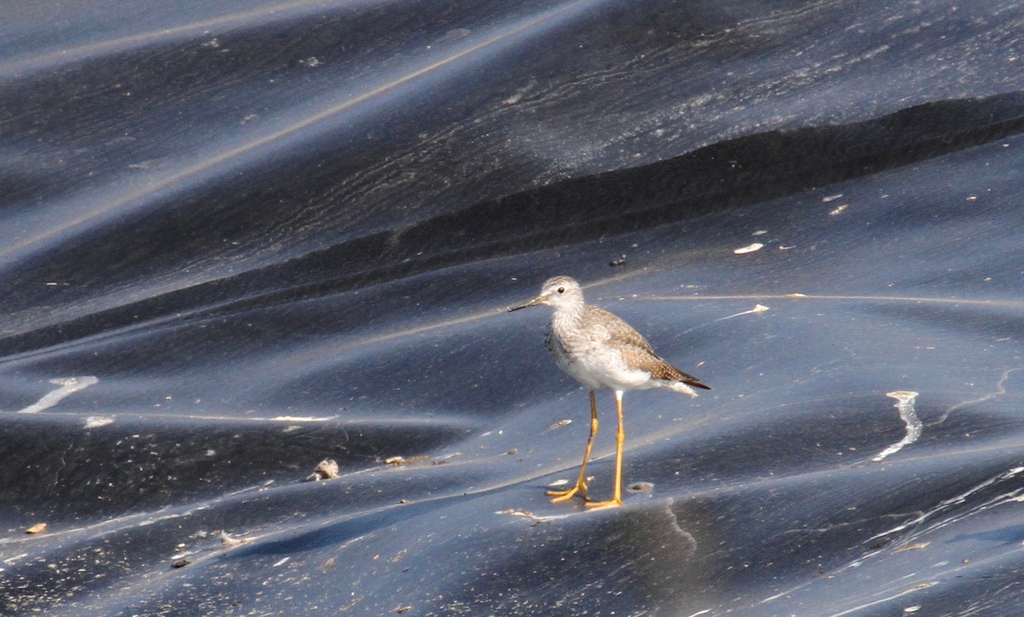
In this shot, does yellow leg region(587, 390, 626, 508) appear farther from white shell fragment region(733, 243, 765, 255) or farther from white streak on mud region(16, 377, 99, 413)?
white streak on mud region(16, 377, 99, 413)

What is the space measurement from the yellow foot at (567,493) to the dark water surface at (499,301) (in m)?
0.06

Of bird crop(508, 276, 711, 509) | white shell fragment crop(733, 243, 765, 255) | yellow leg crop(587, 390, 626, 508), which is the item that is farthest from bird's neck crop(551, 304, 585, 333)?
white shell fragment crop(733, 243, 765, 255)

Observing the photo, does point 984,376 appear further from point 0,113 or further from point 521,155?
point 0,113

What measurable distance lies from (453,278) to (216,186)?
5.82 ft

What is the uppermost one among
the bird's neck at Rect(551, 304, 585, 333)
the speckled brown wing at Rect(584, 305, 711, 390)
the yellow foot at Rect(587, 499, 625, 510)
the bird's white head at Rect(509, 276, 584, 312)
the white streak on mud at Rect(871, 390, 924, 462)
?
the bird's white head at Rect(509, 276, 584, 312)

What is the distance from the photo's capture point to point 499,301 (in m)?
7.75

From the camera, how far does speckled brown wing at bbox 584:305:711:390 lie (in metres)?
5.68

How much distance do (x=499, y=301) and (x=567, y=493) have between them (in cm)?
261

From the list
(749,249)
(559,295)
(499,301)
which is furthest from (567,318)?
(749,249)

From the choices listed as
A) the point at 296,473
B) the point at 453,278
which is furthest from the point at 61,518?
the point at 453,278

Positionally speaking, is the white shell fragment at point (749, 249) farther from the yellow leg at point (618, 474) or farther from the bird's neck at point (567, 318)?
the yellow leg at point (618, 474)

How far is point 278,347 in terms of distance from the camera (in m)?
7.62

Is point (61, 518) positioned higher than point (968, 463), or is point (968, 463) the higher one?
point (61, 518)

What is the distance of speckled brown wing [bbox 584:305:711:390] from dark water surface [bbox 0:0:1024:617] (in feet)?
0.85
